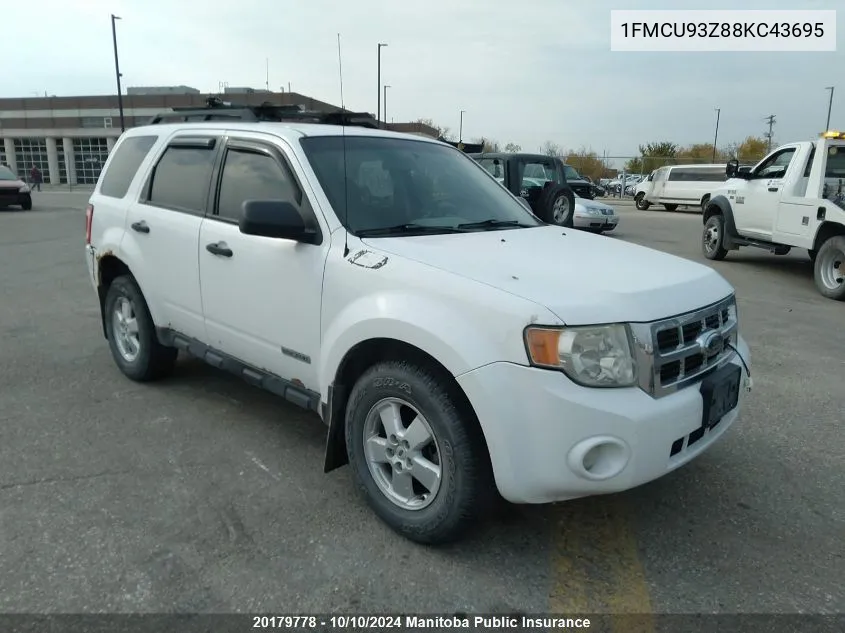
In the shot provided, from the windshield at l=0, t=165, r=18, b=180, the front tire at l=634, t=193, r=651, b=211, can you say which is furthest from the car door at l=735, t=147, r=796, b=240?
the windshield at l=0, t=165, r=18, b=180

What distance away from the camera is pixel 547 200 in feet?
38.0

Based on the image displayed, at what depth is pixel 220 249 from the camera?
367 cm

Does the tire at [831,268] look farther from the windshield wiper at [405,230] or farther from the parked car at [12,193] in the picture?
the parked car at [12,193]

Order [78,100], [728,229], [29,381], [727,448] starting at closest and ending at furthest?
[727,448] → [29,381] → [728,229] → [78,100]

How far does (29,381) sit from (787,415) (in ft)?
18.0

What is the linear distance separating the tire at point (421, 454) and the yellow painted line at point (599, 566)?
479 mm

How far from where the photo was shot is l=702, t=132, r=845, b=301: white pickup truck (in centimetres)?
879

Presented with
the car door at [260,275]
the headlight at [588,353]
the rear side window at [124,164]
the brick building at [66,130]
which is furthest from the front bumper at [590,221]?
the brick building at [66,130]

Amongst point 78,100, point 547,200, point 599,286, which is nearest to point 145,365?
point 599,286

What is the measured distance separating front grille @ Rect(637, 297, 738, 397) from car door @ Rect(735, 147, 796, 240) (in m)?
8.19

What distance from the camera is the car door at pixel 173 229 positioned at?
13.0 feet

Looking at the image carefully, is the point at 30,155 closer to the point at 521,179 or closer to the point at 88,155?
the point at 88,155

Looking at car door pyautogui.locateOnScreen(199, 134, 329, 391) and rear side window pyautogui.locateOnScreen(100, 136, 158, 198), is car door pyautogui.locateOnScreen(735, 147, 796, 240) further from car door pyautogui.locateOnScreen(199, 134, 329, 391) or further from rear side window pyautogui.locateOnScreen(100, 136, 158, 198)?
rear side window pyautogui.locateOnScreen(100, 136, 158, 198)

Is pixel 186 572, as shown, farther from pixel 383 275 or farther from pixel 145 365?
pixel 145 365
